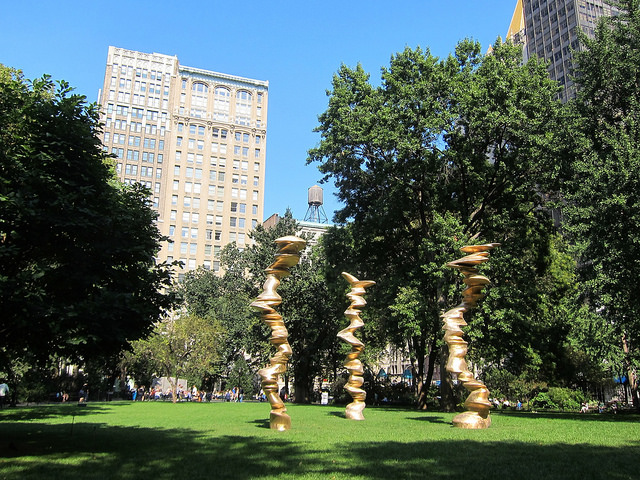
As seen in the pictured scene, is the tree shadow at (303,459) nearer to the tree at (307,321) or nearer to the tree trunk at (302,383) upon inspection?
the tree at (307,321)

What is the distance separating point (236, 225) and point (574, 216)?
83.8m

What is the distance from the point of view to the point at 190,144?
101 metres

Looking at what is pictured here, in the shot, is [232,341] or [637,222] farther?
[232,341]

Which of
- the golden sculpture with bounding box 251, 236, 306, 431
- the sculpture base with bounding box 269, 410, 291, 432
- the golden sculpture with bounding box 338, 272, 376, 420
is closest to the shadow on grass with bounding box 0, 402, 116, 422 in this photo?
the golden sculpture with bounding box 251, 236, 306, 431

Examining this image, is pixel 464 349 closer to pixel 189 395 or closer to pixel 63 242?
pixel 63 242

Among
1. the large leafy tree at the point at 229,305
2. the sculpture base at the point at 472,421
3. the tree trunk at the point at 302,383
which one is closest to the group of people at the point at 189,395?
the large leafy tree at the point at 229,305

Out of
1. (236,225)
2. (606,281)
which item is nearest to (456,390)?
(606,281)

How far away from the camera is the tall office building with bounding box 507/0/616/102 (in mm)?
82250

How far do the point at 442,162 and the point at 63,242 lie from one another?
20.2 m

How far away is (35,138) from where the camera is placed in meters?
11.7

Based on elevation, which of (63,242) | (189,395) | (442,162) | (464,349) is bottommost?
(189,395)

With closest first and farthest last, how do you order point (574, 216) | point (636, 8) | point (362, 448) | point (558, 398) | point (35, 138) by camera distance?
point (362, 448), point (35, 138), point (574, 216), point (636, 8), point (558, 398)

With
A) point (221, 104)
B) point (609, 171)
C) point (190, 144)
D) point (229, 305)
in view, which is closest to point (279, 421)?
point (609, 171)

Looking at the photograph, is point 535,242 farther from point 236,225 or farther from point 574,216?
point 236,225
